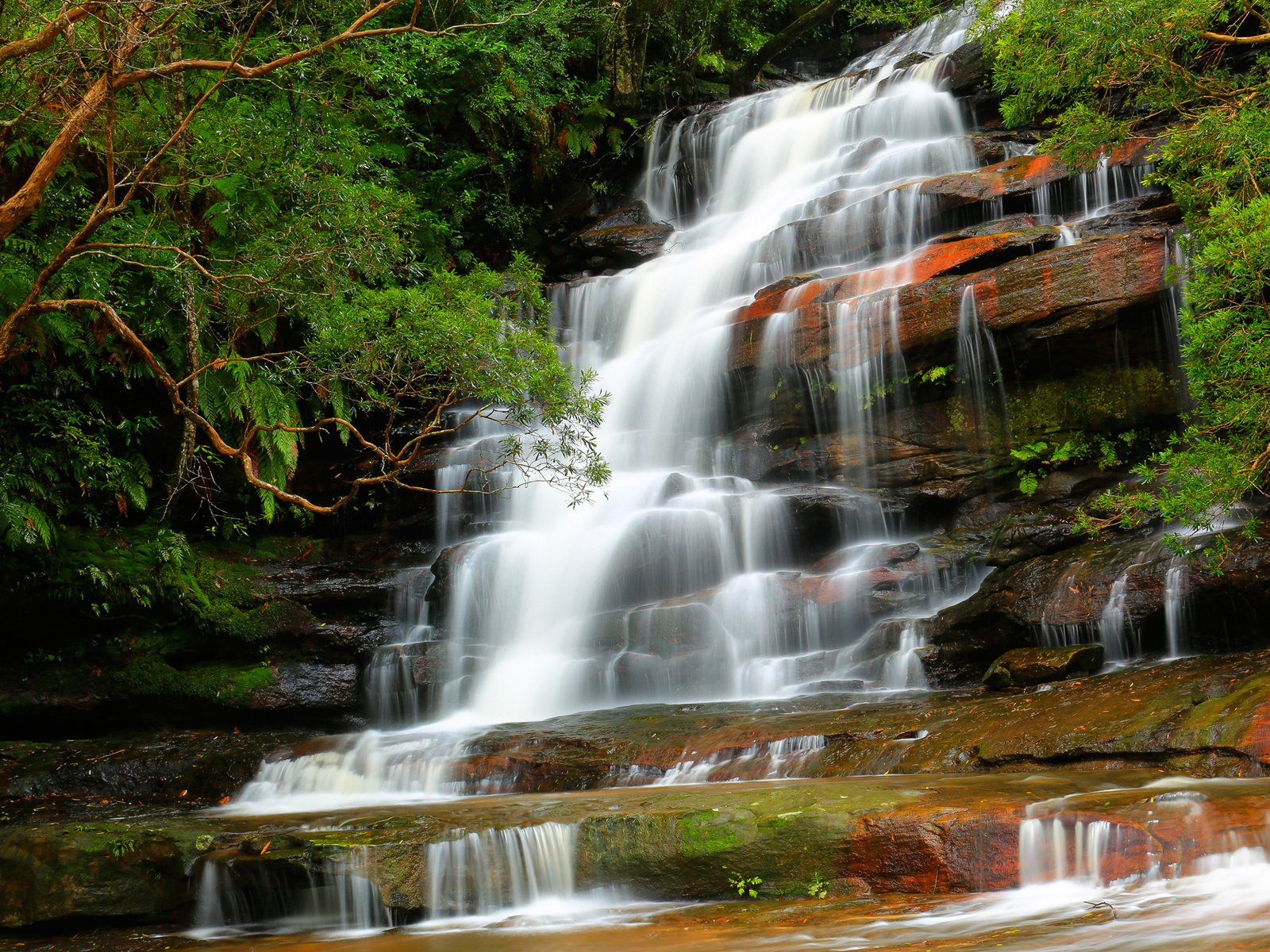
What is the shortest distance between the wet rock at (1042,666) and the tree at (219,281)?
4672 millimetres

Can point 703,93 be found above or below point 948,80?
above

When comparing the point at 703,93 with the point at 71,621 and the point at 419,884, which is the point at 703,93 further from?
the point at 419,884

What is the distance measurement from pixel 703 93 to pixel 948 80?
721 cm

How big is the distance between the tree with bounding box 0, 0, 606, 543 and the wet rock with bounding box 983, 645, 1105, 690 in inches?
184

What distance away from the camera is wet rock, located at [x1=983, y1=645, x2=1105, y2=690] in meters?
8.59

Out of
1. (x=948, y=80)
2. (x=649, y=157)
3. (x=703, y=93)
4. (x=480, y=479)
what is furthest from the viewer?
(x=703, y=93)

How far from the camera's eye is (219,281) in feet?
31.6

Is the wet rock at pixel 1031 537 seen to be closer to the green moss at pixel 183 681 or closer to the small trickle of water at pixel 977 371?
the small trickle of water at pixel 977 371

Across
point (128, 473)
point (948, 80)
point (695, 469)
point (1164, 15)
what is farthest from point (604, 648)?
point (948, 80)

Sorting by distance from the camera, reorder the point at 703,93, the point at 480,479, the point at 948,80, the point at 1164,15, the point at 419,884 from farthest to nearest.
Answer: the point at 703,93, the point at 948,80, the point at 480,479, the point at 1164,15, the point at 419,884

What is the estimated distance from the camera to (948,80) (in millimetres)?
19859

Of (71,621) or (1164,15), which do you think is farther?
(71,621)

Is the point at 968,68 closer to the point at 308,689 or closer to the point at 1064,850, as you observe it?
the point at 308,689

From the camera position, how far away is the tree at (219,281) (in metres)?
9.84
